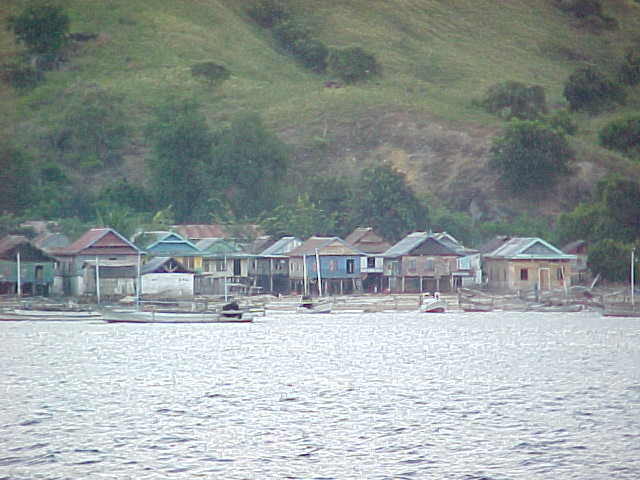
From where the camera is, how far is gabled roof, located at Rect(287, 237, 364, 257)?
117375mm

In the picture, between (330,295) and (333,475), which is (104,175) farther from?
(333,475)

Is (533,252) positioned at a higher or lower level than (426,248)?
lower

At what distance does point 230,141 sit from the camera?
153875mm

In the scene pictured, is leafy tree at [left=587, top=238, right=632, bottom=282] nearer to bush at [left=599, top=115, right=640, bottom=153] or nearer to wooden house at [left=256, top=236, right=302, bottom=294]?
wooden house at [left=256, top=236, right=302, bottom=294]

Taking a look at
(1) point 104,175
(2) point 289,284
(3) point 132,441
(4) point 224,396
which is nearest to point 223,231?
(2) point 289,284

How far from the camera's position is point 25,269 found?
10706 centimetres

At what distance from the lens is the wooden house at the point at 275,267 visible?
123 metres

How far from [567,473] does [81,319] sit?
212 feet

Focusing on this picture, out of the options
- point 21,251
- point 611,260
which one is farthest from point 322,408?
point 611,260

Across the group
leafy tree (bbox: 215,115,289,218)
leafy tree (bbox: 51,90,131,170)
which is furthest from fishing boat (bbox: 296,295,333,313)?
leafy tree (bbox: 51,90,131,170)

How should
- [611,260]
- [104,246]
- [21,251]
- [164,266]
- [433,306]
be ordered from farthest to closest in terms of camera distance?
1. [104,246]
2. [611,260]
3. [164,266]
4. [21,251]
5. [433,306]

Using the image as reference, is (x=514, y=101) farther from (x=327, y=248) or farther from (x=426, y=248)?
(x=327, y=248)

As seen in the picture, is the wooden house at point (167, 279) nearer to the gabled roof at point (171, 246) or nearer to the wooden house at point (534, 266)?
the gabled roof at point (171, 246)

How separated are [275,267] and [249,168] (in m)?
30.1
